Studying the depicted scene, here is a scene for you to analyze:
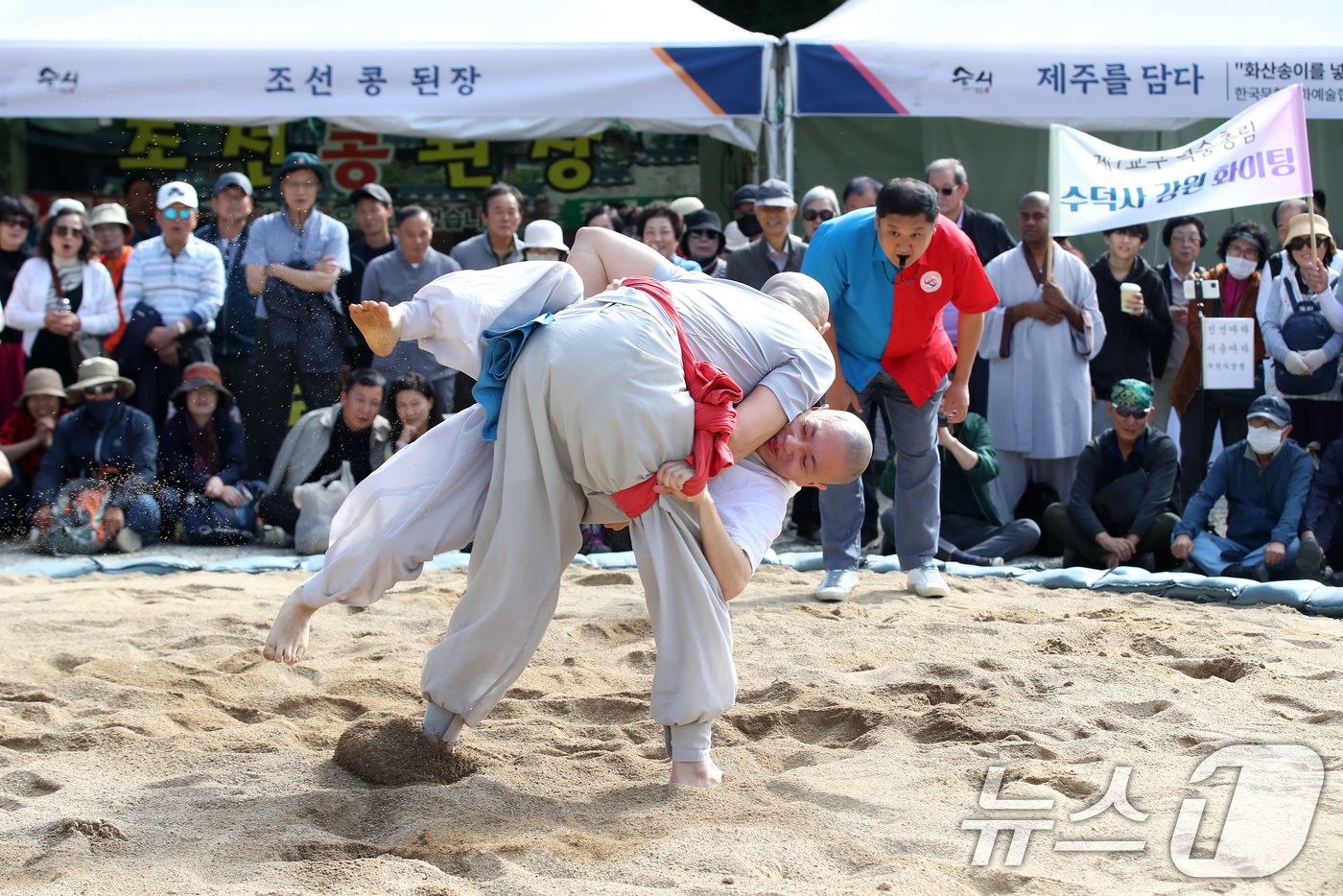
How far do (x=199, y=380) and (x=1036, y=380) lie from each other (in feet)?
13.9

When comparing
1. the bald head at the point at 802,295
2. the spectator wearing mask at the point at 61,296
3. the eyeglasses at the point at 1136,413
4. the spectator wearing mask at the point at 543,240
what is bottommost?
the eyeglasses at the point at 1136,413

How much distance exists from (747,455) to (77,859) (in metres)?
1.57

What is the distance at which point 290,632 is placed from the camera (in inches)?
112

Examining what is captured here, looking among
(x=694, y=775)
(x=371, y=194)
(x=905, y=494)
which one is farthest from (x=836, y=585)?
(x=371, y=194)

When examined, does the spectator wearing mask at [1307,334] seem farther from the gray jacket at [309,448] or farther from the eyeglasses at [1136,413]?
the gray jacket at [309,448]

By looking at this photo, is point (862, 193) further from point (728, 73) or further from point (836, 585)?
point (836, 585)

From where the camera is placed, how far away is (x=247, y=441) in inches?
260

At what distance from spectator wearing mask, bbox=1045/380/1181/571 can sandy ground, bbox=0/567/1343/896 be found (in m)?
0.95

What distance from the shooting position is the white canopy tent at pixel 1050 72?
642 cm

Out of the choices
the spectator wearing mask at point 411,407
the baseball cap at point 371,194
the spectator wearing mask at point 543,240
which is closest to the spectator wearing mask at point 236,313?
the baseball cap at point 371,194

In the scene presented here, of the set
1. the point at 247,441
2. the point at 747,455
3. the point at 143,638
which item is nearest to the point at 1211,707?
the point at 747,455

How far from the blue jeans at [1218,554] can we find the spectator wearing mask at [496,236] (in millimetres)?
3603

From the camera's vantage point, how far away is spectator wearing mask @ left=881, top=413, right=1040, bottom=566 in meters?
5.68

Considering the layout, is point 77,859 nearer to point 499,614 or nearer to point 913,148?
point 499,614
